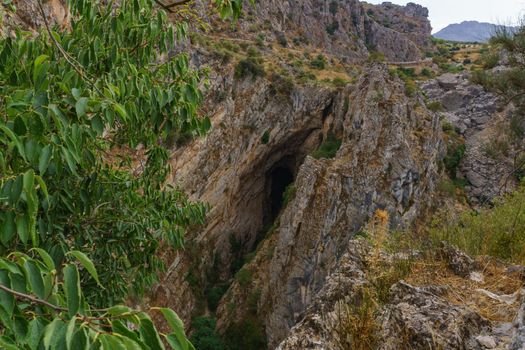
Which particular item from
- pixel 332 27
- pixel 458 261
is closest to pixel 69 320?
pixel 458 261

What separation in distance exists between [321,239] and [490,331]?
1643cm

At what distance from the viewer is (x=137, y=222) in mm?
4289

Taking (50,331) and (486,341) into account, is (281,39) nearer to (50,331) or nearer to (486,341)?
(486,341)

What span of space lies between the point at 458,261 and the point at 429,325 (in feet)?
6.39

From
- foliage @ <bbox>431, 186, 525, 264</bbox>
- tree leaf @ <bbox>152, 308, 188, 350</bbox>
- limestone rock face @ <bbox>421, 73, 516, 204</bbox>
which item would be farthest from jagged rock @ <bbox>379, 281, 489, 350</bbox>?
limestone rock face @ <bbox>421, 73, 516, 204</bbox>

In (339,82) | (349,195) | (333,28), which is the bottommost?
(349,195)

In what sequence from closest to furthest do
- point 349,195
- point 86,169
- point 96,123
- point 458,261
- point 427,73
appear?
point 96,123, point 86,169, point 458,261, point 349,195, point 427,73

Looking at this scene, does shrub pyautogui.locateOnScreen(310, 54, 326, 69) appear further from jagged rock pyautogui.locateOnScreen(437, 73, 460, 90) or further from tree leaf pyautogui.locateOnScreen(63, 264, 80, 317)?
tree leaf pyautogui.locateOnScreen(63, 264, 80, 317)

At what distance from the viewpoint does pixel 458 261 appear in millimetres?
5277

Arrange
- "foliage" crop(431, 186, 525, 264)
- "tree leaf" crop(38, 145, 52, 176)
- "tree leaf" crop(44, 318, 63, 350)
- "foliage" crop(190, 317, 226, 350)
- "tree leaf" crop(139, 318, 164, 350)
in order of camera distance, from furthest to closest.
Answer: "foliage" crop(190, 317, 226, 350) → "foliage" crop(431, 186, 525, 264) → "tree leaf" crop(38, 145, 52, 176) → "tree leaf" crop(139, 318, 164, 350) → "tree leaf" crop(44, 318, 63, 350)

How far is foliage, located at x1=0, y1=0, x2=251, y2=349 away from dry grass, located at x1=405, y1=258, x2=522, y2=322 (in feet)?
10.0

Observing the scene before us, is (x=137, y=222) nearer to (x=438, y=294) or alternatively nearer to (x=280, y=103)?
(x=438, y=294)

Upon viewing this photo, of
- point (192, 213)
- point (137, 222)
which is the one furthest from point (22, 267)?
point (192, 213)

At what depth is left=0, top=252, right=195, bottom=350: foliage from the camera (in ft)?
3.82
